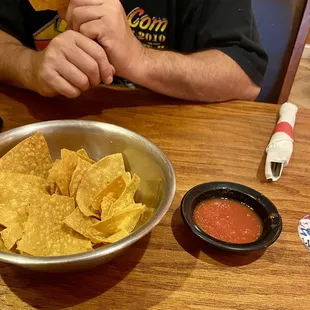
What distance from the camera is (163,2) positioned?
1.44m

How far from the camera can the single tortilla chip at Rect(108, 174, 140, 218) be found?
2.68 ft

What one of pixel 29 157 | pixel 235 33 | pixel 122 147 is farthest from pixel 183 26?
pixel 29 157

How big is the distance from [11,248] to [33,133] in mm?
302

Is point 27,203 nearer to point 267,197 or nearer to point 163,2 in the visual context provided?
point 267,197

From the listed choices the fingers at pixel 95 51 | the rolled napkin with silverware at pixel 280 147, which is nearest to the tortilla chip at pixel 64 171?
the fingers at pixel 95 51

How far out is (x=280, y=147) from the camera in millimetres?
1090

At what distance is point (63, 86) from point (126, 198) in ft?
1.44

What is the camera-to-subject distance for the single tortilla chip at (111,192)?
84cm

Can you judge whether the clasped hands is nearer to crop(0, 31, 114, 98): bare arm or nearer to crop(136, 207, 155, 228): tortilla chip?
crop(0, 31, 114, 98): bare arm

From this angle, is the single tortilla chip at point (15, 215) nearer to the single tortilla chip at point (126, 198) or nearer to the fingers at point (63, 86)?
the single tortilla chip at point (126, 198)

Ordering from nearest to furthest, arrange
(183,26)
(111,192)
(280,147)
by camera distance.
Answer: (111,192), (280,147), (183,26)

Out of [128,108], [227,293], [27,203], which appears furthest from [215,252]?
[128,108]

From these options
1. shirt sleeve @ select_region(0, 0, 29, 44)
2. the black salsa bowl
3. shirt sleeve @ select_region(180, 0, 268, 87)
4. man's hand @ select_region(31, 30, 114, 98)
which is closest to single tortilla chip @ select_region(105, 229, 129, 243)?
the black salsa bowl

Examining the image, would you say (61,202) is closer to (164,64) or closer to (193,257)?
(193,257)
